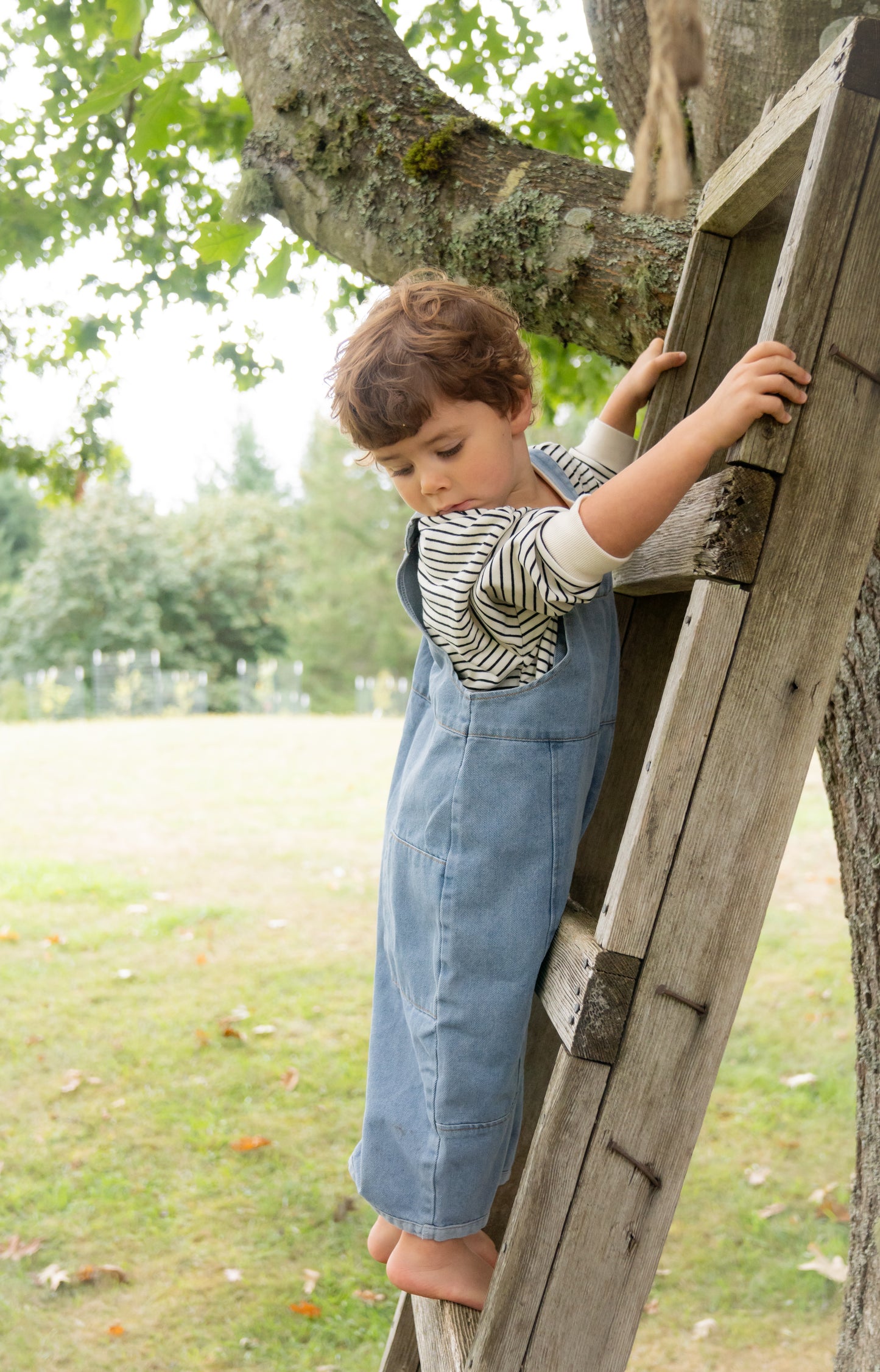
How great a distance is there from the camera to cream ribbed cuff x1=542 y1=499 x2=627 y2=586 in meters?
1.28

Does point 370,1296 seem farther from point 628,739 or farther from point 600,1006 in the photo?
point 600,1006

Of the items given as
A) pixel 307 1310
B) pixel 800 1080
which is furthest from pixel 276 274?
pixel 800 1080

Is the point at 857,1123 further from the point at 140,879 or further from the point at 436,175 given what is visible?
the point at 140,879

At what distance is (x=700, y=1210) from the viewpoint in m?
3.64

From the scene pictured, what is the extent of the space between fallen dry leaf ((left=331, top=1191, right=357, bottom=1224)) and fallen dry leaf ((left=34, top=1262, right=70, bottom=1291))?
2.84 feet

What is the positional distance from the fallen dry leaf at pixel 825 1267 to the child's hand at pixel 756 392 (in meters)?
3.00

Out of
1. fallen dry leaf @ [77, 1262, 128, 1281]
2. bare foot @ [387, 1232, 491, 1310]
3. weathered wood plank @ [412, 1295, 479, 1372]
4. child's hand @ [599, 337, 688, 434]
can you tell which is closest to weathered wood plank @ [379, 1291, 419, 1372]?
weathered wood plank @ [412, 1295, 479, 1372]

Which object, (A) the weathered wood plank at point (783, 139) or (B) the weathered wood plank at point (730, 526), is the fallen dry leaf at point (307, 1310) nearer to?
(B) the weathered wood plank at point (730, 526)

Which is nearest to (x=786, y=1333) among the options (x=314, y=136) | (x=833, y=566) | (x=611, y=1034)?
(x=611, y=1034)

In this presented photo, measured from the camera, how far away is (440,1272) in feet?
4.98

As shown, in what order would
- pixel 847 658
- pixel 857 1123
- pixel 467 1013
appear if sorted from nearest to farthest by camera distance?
1. pixel 467 1013
2. pixel 847 658
3. pixel 857 1123

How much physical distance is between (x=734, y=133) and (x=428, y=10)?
2.65 metres

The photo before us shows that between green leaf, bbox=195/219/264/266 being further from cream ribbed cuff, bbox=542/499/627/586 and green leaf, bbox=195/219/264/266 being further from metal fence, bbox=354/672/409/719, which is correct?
metal fence, bbox=354/672/409/719

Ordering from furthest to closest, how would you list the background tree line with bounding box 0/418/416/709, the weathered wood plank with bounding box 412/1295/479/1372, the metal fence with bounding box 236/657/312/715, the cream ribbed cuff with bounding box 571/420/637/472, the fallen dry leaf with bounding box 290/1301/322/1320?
the metal fence with bounding box 236/657/312/715
the background tree line with bounding box 0/418/416/709
the fallen dry leaf with bounding box 290/1301/322/1320
the cream ribbed cuff with bounding box 571/420/637/472
the weathered wood plank with bounding box 412/1295/479/1372
